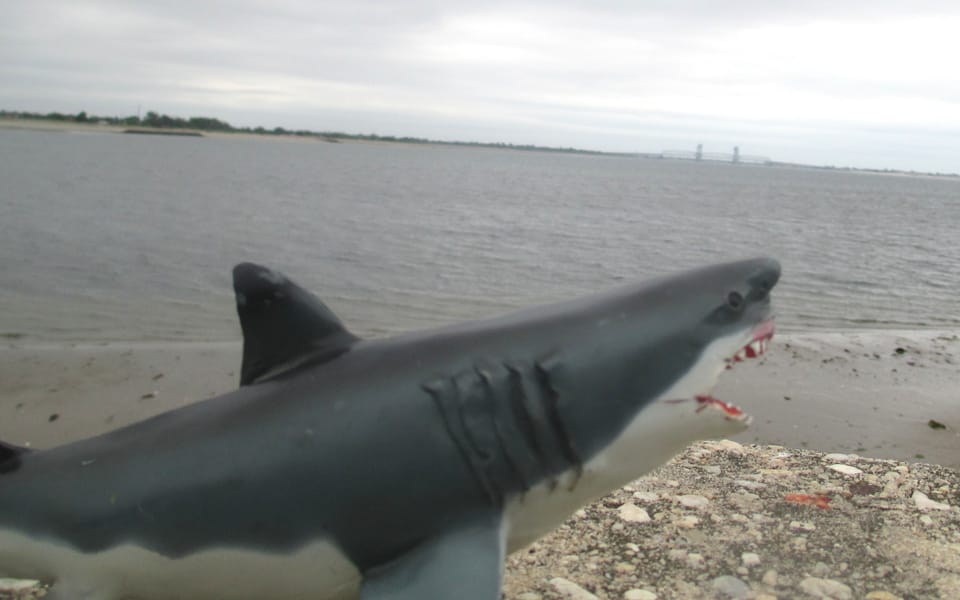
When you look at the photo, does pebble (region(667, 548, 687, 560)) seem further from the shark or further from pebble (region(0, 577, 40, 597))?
pebble (region(0, 577, 40, 597))

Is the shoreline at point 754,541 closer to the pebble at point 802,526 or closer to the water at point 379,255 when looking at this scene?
the pebble at point 802,526

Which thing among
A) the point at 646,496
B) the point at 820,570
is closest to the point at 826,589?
the point at 820,570

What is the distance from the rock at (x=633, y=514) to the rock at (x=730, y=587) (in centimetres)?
77

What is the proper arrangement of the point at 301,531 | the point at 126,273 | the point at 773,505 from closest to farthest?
1. the point at 301,531
2. the point at 773,505
3. the point at 126,273

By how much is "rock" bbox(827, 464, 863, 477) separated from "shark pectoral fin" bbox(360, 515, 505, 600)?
446cm

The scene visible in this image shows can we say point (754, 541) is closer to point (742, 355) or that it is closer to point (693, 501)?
point (693, 501)

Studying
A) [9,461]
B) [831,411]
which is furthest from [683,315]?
[831,411]

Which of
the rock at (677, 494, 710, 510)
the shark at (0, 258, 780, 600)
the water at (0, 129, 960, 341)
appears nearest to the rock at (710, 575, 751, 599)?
the rock at (677, 494, 710, 510)

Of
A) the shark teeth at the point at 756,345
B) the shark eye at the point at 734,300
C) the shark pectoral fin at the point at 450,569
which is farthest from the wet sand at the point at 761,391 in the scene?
the shark pectoral fin at the point at 450,569

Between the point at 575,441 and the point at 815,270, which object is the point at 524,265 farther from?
the point at 575,441

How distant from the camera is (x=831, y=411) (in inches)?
379

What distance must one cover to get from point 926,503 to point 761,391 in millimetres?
4865

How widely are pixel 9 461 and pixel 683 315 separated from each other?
2243 millimetres

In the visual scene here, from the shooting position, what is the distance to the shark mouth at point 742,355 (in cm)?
269
